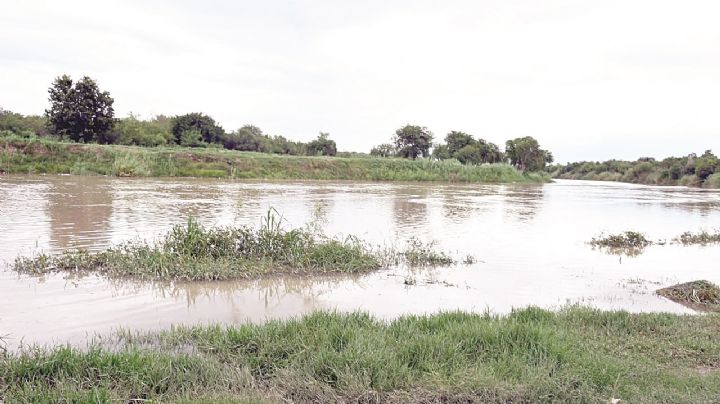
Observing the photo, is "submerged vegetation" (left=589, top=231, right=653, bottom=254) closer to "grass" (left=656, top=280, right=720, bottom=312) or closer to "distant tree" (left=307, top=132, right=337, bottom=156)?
"grass" (left=656, top=280, right=720, bottom=312)

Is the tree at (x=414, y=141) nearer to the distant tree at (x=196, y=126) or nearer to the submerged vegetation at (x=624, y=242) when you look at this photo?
the distant tree at (x=196, y=126)

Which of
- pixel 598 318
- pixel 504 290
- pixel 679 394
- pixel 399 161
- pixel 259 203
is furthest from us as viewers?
pixel 399 161

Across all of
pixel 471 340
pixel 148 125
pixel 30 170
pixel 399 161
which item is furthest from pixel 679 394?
pixel 148 125

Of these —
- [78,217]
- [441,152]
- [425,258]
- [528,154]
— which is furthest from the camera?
[441,152]

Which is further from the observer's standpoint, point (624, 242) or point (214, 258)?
point (624, 242)

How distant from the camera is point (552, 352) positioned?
4172 mm

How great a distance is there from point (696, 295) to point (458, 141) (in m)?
80.8

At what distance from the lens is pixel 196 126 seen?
61969mm

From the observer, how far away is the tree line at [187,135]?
→ 42562 millimetres

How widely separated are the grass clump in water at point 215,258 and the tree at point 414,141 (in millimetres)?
72069

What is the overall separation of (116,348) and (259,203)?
15336 mm

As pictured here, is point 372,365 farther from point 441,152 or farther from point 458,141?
point 458,141

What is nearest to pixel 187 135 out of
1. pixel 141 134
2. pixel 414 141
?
pixel 141 134

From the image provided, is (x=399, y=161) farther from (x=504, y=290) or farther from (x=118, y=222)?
(x=504, y=290)
